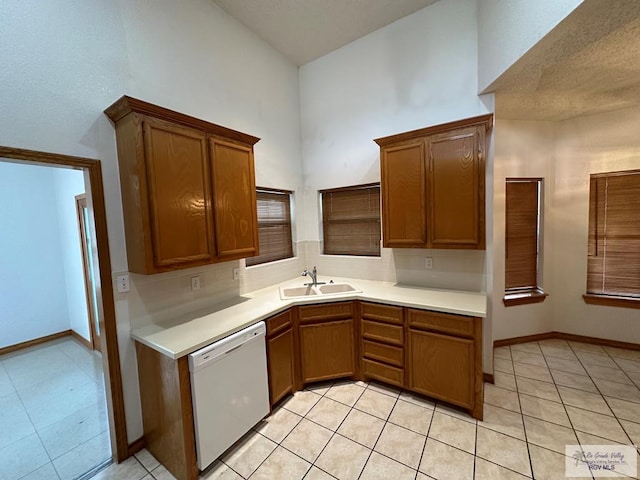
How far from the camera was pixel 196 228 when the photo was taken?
1884mm

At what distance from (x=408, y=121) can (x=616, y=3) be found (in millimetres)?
1473

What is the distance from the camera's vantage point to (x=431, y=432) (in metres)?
1.89

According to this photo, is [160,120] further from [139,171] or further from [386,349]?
[386,349]

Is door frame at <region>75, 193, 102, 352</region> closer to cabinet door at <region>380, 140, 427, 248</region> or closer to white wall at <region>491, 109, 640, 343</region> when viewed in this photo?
cabinet door at <region>380, 140, 427, 248</region>

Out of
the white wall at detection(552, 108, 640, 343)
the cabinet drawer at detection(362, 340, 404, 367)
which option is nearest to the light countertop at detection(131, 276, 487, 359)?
the cabinet drawer at detection(362, 340, 404, 367)

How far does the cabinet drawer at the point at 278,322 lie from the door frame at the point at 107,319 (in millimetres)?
1033

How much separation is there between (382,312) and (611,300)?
2902 mm

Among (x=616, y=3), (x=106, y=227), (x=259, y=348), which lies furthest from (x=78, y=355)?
(x=616, y=3)

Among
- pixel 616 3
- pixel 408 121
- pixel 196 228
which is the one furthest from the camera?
pixel 408 121

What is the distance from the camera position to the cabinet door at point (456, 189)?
83.7 inches

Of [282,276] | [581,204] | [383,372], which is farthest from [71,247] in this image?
[581,204]

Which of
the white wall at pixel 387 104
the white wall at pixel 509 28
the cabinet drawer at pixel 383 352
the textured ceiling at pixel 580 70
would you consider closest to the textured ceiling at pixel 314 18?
the white wall at pixel 387 104

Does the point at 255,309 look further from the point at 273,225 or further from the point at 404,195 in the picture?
the point at 404,195

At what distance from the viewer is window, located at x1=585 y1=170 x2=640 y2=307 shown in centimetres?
288
